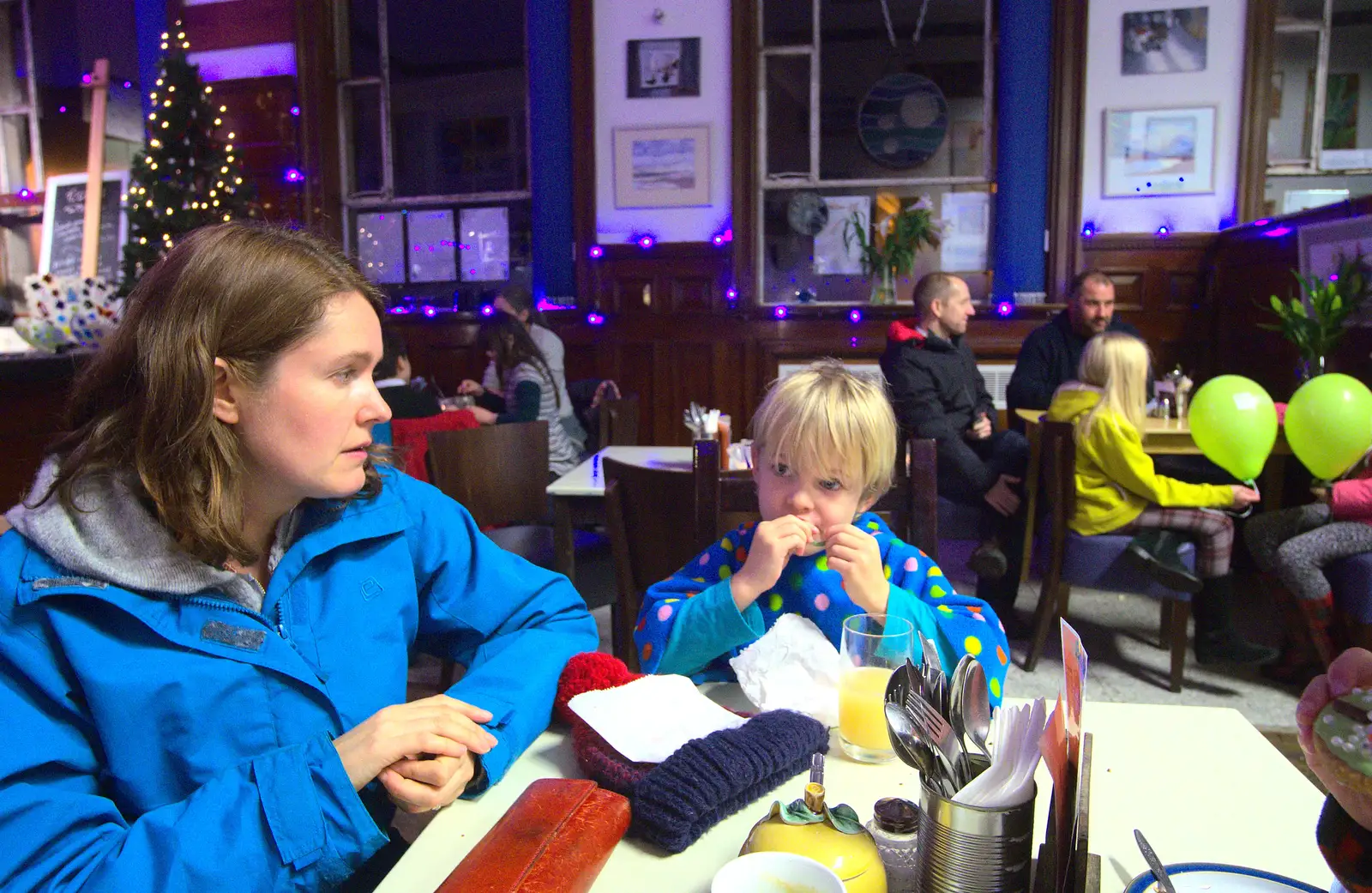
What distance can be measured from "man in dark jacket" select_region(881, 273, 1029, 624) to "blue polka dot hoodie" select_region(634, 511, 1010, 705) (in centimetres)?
221

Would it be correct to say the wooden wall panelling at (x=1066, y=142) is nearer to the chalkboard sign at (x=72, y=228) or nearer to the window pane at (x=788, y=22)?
the window pane at (x=788, y=22)

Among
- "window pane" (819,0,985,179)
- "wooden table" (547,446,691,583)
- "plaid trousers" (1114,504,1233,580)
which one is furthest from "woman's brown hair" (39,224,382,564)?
"window pane" (819,0,985,179)

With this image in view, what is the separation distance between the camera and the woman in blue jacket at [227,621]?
830 millimetres

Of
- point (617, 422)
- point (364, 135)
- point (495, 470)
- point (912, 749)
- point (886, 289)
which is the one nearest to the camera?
point (912, 749)

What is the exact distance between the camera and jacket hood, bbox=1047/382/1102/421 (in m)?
3.41

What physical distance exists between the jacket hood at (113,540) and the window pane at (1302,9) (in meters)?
7.00

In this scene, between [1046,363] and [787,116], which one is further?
[787,116]

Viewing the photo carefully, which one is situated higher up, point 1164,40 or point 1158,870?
point 1164,40

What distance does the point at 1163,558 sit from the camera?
10.3 feet

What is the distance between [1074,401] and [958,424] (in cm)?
69

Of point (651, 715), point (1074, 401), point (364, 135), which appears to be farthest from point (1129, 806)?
point (364, 135)

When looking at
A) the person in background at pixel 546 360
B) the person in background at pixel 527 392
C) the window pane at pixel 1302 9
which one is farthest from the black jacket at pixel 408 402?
the window pane at pixel 1302 9

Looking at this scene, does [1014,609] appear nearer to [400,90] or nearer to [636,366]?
[636,366]

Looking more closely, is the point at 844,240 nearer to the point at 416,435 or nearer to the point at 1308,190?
the point at 1308,190
